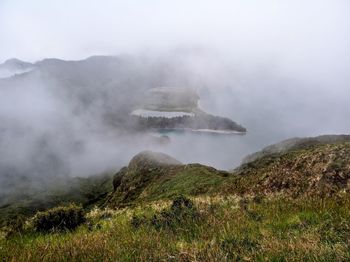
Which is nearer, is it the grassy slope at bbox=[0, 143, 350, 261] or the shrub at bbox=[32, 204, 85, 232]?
the grassy slope at bbox=[0, 143, 350, 261]

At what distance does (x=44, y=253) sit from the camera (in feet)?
22.9

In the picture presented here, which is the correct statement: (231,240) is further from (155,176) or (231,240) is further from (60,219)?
(155,176)

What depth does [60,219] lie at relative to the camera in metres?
11.8

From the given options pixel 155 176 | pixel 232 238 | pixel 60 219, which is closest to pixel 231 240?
pixel 232 238

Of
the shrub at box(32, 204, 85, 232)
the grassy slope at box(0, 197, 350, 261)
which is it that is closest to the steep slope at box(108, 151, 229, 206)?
the shrub at box(32, 204, 85, 232)

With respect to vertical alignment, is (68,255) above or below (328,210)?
below

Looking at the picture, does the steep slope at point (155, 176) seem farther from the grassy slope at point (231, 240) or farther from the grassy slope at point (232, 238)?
the grassy slope at point (231, 240)

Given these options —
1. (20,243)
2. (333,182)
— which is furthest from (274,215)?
(333,182)

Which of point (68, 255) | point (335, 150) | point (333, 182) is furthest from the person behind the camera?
point (335, 150)

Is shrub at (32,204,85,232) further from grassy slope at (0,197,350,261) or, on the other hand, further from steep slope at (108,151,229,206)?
steep slope at (108,151,229,206)

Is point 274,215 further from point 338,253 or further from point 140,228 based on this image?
point 338,253

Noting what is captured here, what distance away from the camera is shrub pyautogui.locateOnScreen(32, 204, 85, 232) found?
443 inches

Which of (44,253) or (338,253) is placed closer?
(338,253)

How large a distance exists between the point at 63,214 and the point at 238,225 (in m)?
5.60
